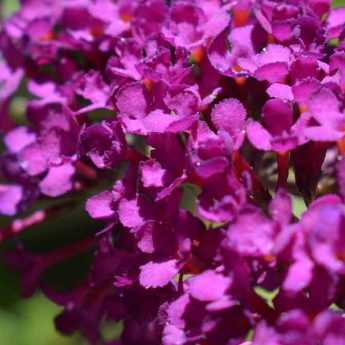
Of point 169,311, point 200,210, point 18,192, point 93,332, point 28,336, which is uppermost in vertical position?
point 200,210

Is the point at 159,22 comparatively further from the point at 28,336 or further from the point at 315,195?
the point at 28,336

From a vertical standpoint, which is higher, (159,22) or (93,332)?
(159,22)

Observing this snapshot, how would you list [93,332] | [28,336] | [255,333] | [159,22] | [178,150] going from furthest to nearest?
[28,336] → [93,332] → [159,22] → [178,150] → [255,333]

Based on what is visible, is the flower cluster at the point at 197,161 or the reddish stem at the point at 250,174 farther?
the reddish stem at the point at 250,174

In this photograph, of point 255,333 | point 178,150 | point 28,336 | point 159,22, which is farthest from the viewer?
point 28,336

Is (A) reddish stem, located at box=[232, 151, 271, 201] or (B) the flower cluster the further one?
(A) reddish stem, located at box=[232, 151, 271, 201]

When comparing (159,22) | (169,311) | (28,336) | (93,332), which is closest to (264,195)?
(169,311)

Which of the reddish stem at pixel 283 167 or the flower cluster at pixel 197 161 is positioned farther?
the reddish stem at pixel 283 167

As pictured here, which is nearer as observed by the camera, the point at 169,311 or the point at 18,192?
the point at 169,311
